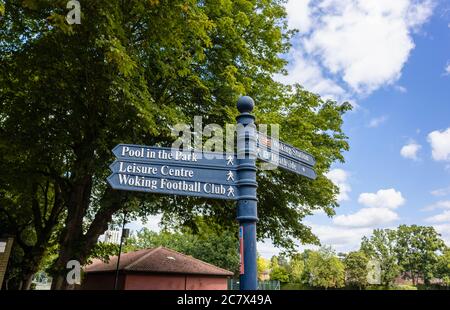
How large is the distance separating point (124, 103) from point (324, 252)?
58.8 meters

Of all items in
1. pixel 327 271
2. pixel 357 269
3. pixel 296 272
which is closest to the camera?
pixel 357 269

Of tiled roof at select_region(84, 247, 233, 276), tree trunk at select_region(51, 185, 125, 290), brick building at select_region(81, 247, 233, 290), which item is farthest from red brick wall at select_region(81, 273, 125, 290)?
tree trunk at select_region(51, 185, 125, 290)

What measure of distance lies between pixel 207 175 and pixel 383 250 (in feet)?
222

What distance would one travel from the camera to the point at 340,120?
539 inches

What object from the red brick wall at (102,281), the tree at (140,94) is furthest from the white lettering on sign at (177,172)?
the red brick wall at (102,281)

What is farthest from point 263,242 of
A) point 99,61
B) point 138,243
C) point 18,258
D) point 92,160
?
point 138,243

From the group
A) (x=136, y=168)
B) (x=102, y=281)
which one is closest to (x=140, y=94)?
(x=136, y=168)

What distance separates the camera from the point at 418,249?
212ft

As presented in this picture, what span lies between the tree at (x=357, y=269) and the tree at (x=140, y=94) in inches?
1688

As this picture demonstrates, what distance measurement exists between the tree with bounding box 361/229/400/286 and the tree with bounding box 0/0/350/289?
51.4m

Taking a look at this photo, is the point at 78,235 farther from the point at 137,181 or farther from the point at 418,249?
the point at 418,249

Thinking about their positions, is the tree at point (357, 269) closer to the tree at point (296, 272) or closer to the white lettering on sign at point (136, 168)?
the tree at point (296, 272)

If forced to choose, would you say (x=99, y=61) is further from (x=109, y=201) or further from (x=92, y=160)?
(x=109, y=201)

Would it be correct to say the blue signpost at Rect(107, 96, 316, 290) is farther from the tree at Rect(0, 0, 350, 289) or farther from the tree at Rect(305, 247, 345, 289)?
the tree at Rect(305, 247, 345, 289)
